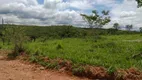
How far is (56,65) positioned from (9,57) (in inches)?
196

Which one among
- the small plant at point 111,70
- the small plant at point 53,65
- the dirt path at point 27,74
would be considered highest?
the small plant at point 111,70

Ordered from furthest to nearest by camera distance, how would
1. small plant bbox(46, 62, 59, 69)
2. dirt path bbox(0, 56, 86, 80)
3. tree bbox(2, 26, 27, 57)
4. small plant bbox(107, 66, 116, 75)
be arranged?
1. tree bbox(2, 26, 27, 57)
2. small plant bbox(46, 62, 59, 69)
3. dirt path bbox(0, 56, 86, 80)
4. small plant bbox(107, 66, 116, 75)

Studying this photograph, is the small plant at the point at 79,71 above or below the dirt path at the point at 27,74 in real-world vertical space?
above

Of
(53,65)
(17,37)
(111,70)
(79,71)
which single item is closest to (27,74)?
(53,65)

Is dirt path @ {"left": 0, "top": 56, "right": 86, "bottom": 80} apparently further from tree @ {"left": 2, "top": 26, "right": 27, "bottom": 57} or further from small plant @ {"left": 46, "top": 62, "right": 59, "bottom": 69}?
tree @ {"left": 2, "top": 26, "right": 27, "bottom": 57}

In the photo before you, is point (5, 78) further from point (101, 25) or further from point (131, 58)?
point (101, 25)

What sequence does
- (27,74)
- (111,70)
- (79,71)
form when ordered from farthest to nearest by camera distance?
(27,74) < (79,71) < (111,70)

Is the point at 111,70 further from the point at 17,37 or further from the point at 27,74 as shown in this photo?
the point at 17,37

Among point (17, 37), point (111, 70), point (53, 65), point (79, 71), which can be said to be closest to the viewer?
point (111, 70)

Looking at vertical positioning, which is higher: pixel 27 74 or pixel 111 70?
pixel 111 70

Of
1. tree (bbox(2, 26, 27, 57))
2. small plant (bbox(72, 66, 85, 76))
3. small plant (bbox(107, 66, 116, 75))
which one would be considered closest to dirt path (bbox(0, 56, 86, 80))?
small plant (bbox(72, 66, 85, 76))

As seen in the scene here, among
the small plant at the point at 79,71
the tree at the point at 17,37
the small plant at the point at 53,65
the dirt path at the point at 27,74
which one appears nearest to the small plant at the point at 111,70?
the small plant at the point at 79,71

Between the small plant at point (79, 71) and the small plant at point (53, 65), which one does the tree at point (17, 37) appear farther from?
the small plant at point (79, 71)

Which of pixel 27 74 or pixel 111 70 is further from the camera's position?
pixel 27 74
